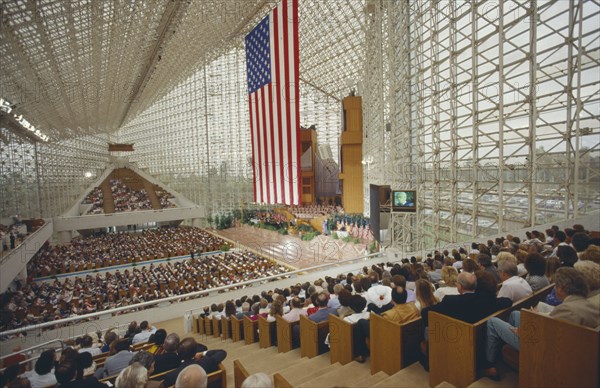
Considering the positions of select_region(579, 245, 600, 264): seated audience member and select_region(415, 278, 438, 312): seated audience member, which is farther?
select_region(579, 245, 600, 264): seated audience member

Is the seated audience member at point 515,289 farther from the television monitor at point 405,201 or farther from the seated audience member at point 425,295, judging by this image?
the television monitor at point 405,201

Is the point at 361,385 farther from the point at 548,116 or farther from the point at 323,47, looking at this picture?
the point at 323,47

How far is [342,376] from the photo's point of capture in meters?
2.45

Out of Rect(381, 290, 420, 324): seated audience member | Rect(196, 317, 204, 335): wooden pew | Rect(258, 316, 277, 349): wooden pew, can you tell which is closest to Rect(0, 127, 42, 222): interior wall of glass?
Rect(196, 317, 204, 335): wooden pew

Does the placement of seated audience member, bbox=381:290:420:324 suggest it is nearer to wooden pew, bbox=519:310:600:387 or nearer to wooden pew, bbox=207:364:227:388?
wooden pew, bbox=519:310:600:387

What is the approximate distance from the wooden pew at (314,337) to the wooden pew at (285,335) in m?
0.34

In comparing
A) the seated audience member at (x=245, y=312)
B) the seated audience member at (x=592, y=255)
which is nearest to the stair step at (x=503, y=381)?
the seated audience member at (x=592, y=255)

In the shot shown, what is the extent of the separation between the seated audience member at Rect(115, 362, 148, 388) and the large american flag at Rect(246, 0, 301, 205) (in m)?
6.88

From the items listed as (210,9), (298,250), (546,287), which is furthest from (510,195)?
(210,9)

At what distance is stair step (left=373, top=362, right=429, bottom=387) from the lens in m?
2.02

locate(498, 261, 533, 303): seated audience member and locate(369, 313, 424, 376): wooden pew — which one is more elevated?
locate(498, 261, 533, 303): seated audience member

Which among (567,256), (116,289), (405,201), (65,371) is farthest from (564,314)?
(116,289)

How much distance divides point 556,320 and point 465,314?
1.90ft

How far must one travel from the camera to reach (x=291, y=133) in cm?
884
